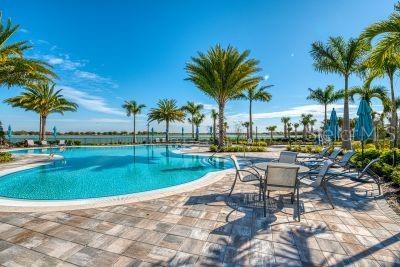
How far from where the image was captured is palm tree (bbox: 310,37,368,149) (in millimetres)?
16141

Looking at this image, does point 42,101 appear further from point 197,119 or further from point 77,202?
point 77,202

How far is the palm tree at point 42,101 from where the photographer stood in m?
26.4

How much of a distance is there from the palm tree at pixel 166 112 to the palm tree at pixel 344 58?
23.7m

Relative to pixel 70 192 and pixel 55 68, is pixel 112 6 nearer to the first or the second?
pixel 55 68

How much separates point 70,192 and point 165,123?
98.9 ft

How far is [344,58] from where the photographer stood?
16.5 meters

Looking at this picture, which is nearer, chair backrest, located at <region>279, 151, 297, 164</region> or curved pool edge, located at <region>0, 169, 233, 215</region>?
curved pool edge, located at <region>0, 169, 233, 215</region>

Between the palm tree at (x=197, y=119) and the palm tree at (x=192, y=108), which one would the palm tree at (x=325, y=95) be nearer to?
the palm tree at (x=192, y=108)

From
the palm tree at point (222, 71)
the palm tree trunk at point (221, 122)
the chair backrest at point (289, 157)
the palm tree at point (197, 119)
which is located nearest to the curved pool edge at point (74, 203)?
the chair backrest at point (289, 157)

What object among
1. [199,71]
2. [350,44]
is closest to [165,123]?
[199,71]

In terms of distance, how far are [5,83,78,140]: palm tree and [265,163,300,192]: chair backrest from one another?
29.1 m

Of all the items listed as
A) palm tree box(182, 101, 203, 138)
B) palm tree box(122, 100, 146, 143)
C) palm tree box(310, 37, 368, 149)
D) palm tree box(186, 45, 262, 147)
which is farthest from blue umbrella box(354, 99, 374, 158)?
palm tree box(182, 101, 203, 138)

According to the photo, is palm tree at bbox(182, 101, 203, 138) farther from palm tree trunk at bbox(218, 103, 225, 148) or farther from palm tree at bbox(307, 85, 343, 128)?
palm tree trunk at bbox(218, 103, 225, 148)

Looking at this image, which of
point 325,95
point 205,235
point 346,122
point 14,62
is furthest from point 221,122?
point 325,95
